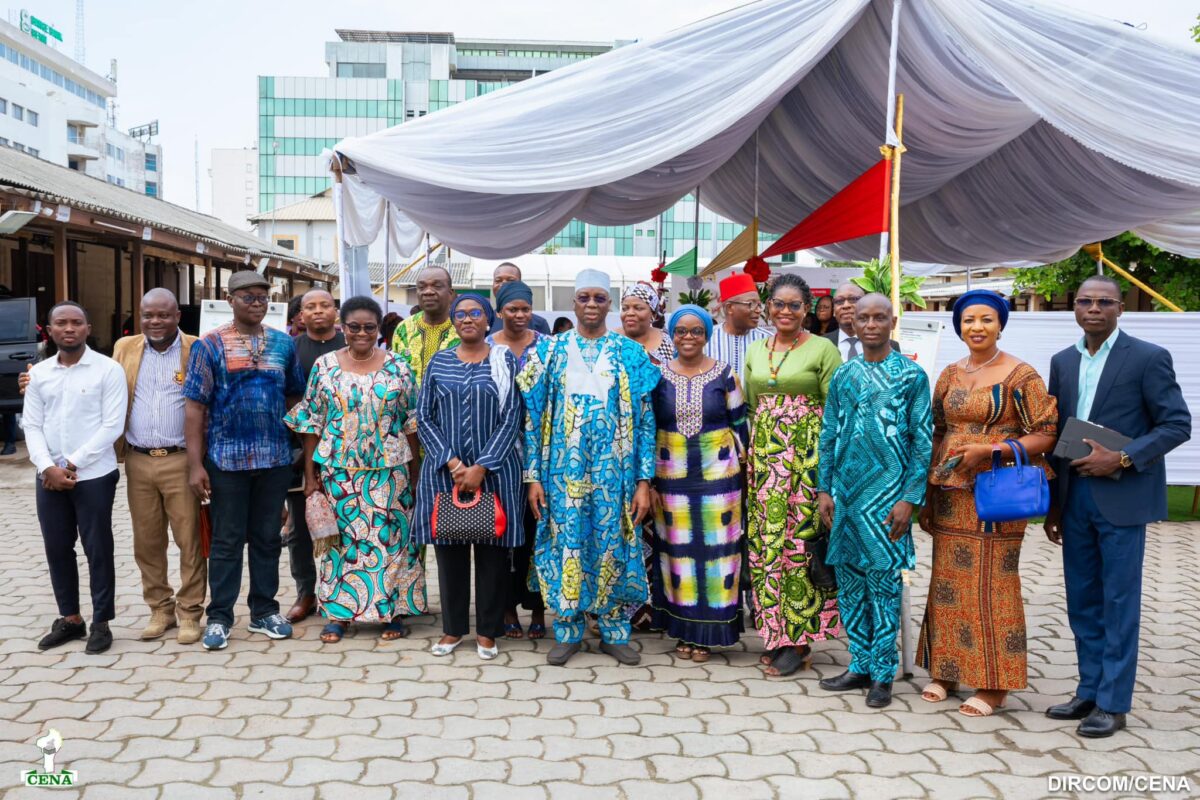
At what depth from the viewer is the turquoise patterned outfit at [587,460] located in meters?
4.38

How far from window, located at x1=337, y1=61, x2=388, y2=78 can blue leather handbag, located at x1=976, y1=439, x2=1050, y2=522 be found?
234 ft

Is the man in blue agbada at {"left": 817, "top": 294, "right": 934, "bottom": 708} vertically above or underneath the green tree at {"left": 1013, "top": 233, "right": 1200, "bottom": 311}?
underneath

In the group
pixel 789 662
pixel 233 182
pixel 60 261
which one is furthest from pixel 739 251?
pixel 233 182

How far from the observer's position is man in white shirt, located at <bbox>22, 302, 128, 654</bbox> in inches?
173

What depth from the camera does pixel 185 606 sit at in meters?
4.71

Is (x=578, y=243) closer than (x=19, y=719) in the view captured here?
No

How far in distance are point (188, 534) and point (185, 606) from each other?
1.24 ft

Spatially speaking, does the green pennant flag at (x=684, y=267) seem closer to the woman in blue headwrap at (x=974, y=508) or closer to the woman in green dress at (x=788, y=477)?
the woman in green dress at (x=788, y=477)

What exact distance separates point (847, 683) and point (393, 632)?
2.30m

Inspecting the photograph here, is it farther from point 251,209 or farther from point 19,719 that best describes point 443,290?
point 251,209

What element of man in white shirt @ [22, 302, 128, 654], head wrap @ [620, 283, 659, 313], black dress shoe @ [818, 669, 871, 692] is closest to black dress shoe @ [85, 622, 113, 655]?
man in white shirt @ [22, 302, 128, 654]

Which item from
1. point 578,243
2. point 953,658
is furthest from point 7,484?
point 578,243

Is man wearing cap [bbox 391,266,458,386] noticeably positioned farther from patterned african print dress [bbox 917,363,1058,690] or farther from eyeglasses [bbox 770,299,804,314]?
patterned african print dress [bbox 917,363,1058,690]

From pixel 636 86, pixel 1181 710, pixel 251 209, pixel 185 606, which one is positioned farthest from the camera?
pixel 251 209
